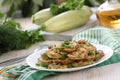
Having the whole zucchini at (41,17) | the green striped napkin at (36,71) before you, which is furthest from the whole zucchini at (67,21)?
the green striped napkin at (36,71)

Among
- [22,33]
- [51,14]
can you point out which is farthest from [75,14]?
[22,33]

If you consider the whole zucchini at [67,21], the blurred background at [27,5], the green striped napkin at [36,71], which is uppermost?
the blurred background at [27,5]

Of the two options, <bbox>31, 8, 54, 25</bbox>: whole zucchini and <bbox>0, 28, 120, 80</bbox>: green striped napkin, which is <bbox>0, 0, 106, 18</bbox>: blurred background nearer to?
<bbox>31, 8, 54, 25</bbox>: whole zucchini

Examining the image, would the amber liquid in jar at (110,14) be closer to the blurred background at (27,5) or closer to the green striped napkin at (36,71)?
the green striped napkin at (36,71)

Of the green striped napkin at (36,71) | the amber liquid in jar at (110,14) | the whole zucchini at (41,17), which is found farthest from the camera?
the whole zucchini at (41,17)

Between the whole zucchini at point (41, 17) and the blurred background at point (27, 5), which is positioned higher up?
the blurred background at point (27, 5)

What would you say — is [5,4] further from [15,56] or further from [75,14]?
[15,56]

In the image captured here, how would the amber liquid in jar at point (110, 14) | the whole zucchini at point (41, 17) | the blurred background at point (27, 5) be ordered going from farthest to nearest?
the blurred background at point (27, 5), the whole zucchini at point (41, 17), the amber liquid in jar at point (110, 14)

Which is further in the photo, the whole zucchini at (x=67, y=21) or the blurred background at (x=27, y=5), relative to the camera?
the blurred background at (x=27, y=5)
